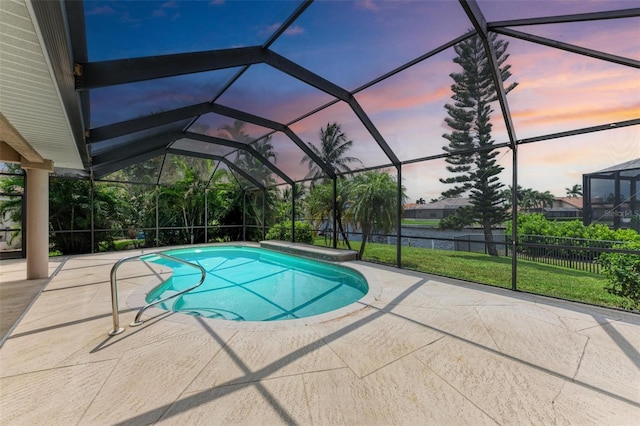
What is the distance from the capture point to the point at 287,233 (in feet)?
39.0

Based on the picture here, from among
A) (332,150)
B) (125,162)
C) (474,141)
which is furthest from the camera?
(332,150)

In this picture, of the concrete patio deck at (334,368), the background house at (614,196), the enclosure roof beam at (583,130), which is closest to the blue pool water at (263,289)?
the concrete patio deck at (334,368)

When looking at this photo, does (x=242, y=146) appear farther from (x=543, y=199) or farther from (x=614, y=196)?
(x=543, y=199)

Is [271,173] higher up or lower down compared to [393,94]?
lower down

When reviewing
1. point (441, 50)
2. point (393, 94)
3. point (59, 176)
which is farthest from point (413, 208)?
point (59, 176)

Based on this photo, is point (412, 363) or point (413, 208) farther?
point (413, 208)

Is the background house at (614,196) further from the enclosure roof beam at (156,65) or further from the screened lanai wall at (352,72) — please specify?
the enclosure roof beam at (156,65)

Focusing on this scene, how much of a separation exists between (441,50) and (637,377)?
4529mm

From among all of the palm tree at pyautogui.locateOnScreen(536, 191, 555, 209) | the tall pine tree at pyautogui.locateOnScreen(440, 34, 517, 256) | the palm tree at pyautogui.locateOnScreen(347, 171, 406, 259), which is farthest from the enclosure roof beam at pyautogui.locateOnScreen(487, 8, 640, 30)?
the palm tree at pyautogui.locateOnScreen(536, 191, 555, 209)

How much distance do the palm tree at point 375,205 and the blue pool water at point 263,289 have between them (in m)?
2.74

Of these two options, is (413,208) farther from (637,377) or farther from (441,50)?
(637,377)

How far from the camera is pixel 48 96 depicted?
8.90ft

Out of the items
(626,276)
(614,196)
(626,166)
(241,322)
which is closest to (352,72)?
(241,322)

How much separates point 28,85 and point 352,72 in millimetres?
4422
